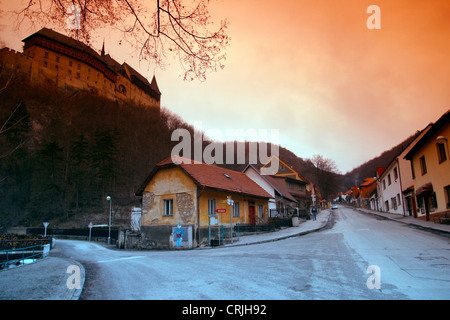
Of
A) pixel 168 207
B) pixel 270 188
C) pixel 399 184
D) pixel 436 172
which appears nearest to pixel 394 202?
pixel 399 184

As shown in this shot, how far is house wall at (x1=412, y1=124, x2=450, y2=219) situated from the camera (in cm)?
1978

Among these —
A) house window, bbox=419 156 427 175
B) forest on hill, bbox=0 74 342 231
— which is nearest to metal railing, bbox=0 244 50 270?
house window, bbox=419 156 427 175

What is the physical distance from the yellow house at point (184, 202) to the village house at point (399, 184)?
66.2 feet

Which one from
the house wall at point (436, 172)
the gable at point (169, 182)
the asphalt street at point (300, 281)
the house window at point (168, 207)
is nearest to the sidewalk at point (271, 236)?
the gable at point (169, 182)

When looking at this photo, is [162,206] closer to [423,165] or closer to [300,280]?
[300,280]

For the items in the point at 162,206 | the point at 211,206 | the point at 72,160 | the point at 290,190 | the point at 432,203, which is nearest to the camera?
the point at 211,206

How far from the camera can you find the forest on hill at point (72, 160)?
159ft

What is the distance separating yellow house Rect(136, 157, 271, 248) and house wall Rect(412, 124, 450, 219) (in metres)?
14.3

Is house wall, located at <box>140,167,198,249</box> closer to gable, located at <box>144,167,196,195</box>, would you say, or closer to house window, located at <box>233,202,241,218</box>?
gable, located at <box>144,167,196,195</box>

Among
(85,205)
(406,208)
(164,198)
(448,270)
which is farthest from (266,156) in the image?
(448,270)

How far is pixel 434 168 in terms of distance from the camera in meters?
22.0

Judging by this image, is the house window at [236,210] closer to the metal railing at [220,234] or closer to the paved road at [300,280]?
the metal railing at [220,234]

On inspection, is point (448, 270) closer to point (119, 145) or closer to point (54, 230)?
point (54, 230)

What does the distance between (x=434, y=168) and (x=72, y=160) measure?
5542 cm
